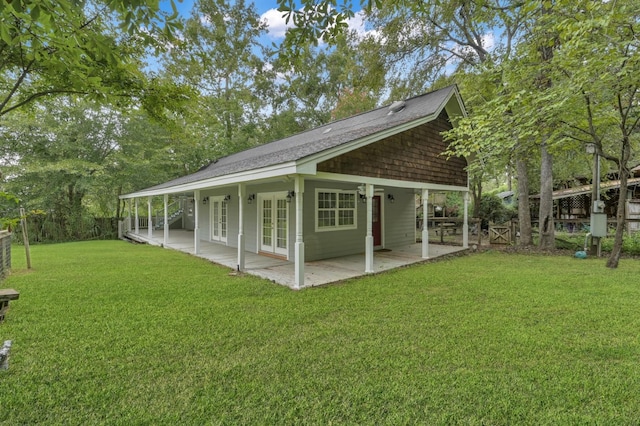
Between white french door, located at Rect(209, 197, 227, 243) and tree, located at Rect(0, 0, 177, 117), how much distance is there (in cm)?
686

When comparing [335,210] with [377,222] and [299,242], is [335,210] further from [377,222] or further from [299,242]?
[299,242]

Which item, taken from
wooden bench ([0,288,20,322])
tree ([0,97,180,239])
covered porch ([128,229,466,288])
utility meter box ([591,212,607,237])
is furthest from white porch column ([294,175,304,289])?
tree ([0,97,180,239])

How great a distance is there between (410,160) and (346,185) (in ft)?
6.58

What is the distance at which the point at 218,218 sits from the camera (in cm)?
1280

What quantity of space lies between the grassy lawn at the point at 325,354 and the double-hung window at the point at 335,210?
3275mm

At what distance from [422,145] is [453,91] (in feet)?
7.23

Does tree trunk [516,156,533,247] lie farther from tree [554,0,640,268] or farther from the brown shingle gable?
tree [554,0,640,268]

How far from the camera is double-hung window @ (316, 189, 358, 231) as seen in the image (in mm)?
8898

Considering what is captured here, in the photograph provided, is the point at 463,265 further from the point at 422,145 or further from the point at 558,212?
the point at 558,212

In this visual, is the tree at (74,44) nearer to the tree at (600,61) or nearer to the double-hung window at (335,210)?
the double-hung window at (335,210)

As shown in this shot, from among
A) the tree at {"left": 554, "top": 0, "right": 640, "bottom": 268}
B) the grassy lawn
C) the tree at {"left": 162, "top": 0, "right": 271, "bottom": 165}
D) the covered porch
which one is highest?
the tree at {"left": 162, "top": 0, "right": 271, "bottom": 165}

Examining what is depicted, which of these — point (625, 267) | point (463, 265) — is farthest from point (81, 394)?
point (625, 267)

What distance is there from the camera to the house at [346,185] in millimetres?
6551

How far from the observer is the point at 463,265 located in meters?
7.88
